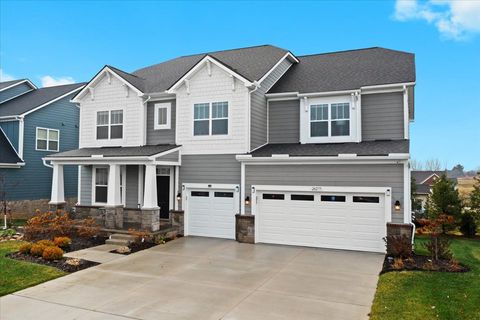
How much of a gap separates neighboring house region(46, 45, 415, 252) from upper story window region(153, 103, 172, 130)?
46mm

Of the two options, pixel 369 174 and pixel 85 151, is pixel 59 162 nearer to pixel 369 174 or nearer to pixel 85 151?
pixel 85 151

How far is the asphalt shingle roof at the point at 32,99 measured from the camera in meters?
22.2

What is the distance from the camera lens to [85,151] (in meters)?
16.7

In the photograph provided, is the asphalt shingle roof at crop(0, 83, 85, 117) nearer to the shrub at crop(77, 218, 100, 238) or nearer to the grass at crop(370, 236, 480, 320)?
the shrub at crop(77, 218, 100, 238)

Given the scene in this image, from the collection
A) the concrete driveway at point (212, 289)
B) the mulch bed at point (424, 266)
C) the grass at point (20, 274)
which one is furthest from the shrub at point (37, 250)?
the mulch bed at point (424, 266)

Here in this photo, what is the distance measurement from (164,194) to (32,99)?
566 inches

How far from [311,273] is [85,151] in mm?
12146

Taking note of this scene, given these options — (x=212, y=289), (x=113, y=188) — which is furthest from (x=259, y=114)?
(x=212, y=289)

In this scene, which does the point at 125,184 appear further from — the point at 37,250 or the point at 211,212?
the point at 37,250

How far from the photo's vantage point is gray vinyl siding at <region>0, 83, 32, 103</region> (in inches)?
964

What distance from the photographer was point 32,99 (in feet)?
79.4

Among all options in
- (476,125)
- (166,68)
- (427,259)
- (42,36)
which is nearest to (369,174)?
(427,259)

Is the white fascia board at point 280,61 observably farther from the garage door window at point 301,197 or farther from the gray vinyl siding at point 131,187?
the gray vinyl siding at point 131,187

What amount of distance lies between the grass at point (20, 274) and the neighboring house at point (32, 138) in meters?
12.0
